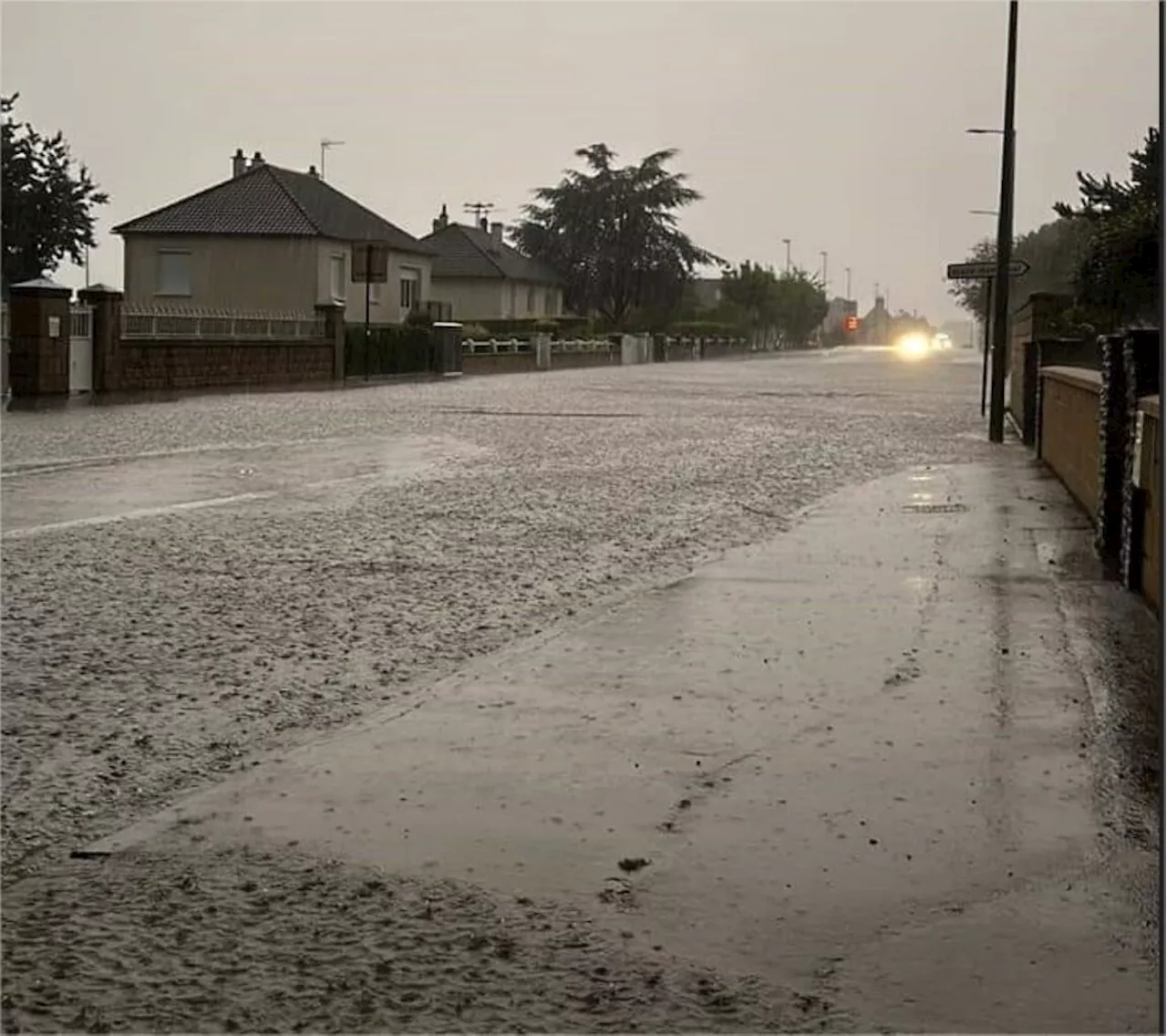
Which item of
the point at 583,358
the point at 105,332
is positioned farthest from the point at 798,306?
the point at 105,332

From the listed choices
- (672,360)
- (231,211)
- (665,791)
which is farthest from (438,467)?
(672,360)

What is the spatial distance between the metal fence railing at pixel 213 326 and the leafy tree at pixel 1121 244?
17844 mm

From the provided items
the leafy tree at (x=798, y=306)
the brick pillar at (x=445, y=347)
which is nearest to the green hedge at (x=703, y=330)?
the leafy tree at (x=798, y=306)

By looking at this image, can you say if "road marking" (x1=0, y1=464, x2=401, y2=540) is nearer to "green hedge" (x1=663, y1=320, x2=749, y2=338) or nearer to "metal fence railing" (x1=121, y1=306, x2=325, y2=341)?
"metal fence railing" (x1=121, y1=306, x2=325, y2=341)

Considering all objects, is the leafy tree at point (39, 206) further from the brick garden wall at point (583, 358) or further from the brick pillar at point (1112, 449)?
the brick pillar at point (1112, 449)

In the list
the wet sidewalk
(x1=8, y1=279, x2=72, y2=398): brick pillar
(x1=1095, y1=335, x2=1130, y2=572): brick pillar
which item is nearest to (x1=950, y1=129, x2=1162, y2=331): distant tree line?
(x1=1095, y1=335, x2=1130, y2=572): brick pillar

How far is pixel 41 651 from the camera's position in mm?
7590

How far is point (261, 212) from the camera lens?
202ft

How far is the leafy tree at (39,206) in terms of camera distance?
2014 inches

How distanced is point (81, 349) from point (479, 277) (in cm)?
5682

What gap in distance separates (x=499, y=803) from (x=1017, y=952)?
67.8 inches

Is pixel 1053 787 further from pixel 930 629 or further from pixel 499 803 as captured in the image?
pixel 930 629

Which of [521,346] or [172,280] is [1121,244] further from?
[172,280]

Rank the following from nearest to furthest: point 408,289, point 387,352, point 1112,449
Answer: point 1112,449 < point 387,352 < point 408,289
